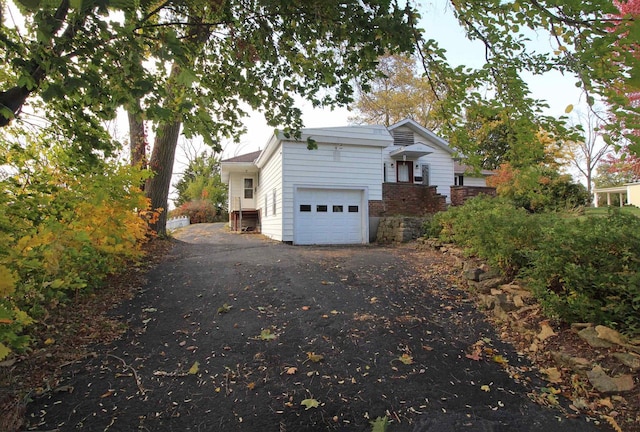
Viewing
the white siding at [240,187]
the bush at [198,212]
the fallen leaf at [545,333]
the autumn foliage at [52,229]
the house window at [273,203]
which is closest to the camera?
the autumn foliage at [52,229]

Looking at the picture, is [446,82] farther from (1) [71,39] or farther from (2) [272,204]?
(2) [272,204]

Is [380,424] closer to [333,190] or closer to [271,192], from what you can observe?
[333,190]

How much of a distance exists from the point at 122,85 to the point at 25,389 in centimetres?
256

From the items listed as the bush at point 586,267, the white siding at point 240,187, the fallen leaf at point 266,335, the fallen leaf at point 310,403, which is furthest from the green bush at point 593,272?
the white siding at point 240,187

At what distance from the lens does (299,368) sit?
3354mm

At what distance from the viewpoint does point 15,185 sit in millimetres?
3307

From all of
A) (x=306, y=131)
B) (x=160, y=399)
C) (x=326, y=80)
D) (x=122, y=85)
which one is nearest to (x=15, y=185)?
(x=122, y=85)

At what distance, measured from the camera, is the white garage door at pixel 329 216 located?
11711 mm

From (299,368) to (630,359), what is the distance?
113 inches

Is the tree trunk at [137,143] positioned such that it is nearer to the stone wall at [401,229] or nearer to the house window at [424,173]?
the stone wall at [401,229]

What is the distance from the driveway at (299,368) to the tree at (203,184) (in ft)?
79.8

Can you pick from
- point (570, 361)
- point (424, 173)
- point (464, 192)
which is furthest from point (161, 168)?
point (424, 173)

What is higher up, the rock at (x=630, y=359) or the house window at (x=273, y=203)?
the house window at (x=273, y=203)

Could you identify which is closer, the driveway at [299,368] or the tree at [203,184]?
the driveway at [299,368]
